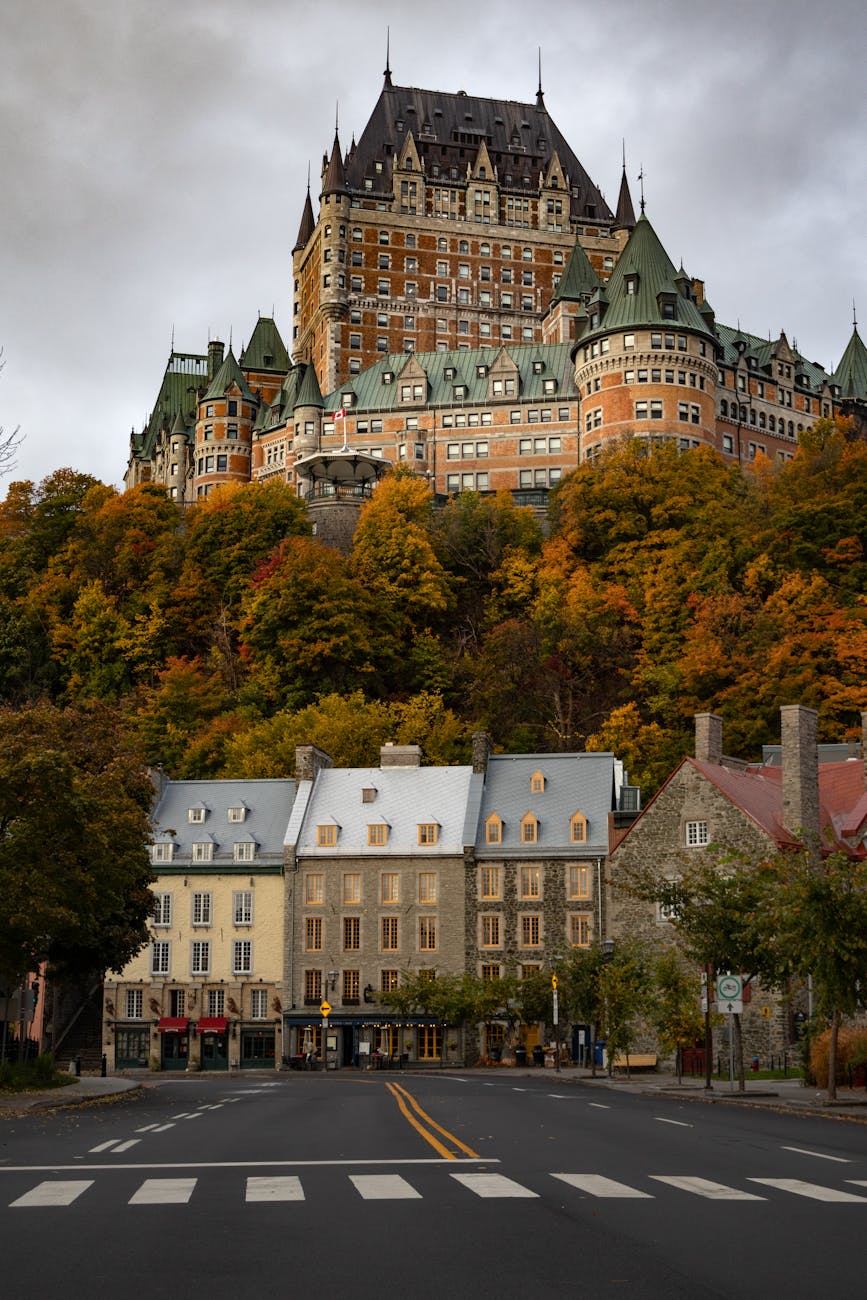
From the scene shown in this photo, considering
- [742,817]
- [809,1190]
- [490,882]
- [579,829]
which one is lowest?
[809,1190]

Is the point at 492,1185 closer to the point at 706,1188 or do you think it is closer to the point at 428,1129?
the point at 706,1188

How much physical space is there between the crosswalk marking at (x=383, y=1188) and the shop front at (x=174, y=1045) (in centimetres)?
6082

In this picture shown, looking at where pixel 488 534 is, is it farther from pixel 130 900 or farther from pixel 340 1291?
pixel 340 1291

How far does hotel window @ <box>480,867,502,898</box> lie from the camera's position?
74.4 m

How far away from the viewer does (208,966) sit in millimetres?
76000

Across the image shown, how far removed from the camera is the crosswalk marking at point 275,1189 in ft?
48.5

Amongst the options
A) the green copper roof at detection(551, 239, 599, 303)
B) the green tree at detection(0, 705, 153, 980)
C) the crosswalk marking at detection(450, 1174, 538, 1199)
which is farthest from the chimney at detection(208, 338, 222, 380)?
the crosswalk marking at detection(450, 1174, 538, 1199)

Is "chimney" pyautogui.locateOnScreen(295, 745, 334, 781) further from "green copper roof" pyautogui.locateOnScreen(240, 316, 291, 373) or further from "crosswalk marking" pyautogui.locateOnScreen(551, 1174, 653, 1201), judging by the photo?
"green copper roof" pyautogui.locateOnScreen(240, 316, 291, 373)

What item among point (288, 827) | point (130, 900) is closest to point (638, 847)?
point (288, 827)

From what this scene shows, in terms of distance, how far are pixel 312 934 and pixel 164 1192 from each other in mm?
60810

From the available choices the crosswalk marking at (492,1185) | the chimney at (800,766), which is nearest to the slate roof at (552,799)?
the chimney at (800,766)

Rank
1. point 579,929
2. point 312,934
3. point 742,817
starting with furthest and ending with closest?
1. point 312,934
2. point 579,929
3. point 742,817

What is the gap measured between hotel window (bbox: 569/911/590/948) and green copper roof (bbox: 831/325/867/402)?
304 ft

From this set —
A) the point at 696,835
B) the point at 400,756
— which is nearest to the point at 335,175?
the point at 400,756
